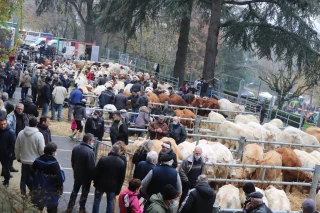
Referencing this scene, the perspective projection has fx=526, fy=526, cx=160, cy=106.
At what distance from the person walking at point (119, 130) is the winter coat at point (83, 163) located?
12.1 feet

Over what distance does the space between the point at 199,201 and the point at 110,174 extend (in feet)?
6.17

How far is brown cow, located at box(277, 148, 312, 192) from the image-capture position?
1227cm

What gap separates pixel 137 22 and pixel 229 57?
91.9 ft

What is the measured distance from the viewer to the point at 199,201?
7.62 m

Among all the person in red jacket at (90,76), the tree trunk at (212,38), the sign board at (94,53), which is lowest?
the person in red jacket at (90,76)

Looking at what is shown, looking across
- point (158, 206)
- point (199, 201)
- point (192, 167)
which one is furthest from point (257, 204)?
point (192, 167)

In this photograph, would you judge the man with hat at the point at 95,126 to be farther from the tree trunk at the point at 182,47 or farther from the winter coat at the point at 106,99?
the tree trunk at the point at 182,47

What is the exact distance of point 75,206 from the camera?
966 cm

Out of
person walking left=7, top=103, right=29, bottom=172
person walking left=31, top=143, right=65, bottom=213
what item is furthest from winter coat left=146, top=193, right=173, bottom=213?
person walking left=7, top=103, right=29, bottom=172

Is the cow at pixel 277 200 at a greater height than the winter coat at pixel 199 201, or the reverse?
the winter coat at pixel 199 201

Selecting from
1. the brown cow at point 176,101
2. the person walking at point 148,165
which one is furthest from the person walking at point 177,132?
the brown cow at point 176,101

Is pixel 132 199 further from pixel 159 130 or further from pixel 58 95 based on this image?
pixel 58 95

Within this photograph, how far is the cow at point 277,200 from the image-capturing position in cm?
998

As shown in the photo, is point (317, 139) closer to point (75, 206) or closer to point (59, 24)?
point (75, 206)
